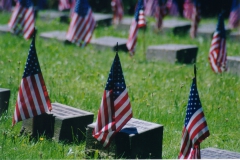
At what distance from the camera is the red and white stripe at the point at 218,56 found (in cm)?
1101

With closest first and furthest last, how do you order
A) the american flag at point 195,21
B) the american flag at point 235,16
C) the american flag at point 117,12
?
the american flag at point 195,21 < the american flag at point 235,16 < the american flag at point 117,12

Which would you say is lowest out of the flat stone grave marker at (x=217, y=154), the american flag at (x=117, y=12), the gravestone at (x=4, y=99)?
the flat stone grave marker at (x=217, y=154)

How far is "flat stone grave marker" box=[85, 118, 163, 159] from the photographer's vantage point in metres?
5.88

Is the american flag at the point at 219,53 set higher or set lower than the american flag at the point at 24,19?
lower

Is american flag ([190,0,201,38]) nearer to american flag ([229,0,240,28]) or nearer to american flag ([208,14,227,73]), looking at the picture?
american flag ([229,0,240,28])

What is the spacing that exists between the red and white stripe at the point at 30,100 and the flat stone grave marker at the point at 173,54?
18.9 feet

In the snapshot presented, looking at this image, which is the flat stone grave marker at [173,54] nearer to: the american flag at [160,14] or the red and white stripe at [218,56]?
the red and white stripe at [218,56]

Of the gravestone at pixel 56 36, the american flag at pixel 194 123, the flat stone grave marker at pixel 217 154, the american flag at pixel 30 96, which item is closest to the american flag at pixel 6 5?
the gravestone at pixel 56 36

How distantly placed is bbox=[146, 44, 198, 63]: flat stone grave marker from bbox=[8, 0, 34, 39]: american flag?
2.98 meters

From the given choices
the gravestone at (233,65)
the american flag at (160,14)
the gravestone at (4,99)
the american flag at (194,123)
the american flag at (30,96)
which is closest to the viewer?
the american flag at (194,123)

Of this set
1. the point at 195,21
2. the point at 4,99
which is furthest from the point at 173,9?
the point at 4,99

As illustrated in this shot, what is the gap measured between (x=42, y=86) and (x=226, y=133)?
2518 mm

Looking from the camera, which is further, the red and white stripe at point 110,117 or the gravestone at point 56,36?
the gravestone at point 56,36

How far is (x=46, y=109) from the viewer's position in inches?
262
